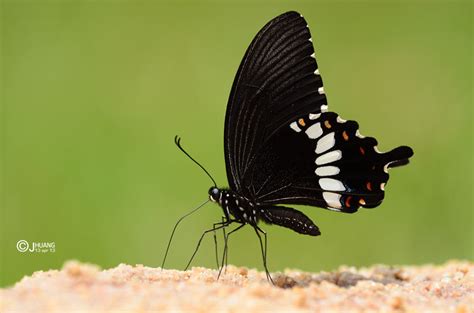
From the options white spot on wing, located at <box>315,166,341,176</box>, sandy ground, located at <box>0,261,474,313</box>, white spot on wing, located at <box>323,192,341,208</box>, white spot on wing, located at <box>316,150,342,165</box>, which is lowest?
sandy ground, located at <box>0,261,474,313</box>

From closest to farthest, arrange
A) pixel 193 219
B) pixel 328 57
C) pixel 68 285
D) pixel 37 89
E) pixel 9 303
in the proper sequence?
pixel 9 303 → pixel 68 285 → pixel 193 219 → pixel 37 89 → pixel 328 57

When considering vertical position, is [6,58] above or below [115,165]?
above

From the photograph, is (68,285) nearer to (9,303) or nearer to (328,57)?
(9,303)

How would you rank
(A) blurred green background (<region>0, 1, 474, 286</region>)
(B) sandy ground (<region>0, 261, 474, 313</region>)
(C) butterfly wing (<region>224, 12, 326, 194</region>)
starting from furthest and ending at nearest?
1. (A) blurred green background (<region>0, 1, 474, 286</region>)
2. (C) butterfly wing (<region>224, 12, 326, 194</region>)
3. (B) sandy ground (<region>0, 261, 474, 313</region>)

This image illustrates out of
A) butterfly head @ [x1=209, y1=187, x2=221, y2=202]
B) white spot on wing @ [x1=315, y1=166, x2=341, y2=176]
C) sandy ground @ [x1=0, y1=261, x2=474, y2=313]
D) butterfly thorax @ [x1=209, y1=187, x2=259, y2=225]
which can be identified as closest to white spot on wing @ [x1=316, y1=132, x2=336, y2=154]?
white spot on wing @ [x1=315, y1=166, x2=341, y2=176]

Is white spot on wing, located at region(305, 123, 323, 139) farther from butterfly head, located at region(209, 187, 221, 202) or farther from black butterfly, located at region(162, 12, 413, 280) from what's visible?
butterfly head, located at region(209, 187, 221, 202)

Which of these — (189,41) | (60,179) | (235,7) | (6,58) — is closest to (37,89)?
(6,58)
